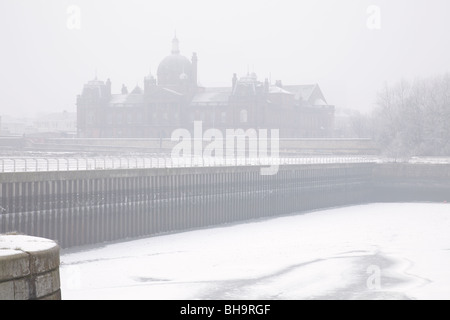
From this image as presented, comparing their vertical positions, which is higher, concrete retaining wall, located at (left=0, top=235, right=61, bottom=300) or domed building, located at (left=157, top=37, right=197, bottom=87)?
domed building, located at (left=157, top=37, right=197, bottom=87)

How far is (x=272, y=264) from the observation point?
32312 millimetres

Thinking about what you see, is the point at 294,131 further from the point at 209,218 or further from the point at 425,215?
the point at 209,218

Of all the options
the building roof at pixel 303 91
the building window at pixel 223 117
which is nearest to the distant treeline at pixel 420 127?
the building window at pixel 223 117

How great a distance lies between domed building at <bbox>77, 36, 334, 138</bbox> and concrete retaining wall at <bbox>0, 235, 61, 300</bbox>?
109m

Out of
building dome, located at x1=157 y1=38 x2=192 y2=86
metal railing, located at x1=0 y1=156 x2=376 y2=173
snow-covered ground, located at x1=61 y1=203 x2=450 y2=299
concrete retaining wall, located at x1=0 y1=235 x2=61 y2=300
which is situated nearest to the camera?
concrete retaining wall, located at x1=0 y1=235 x2=61 y2=300

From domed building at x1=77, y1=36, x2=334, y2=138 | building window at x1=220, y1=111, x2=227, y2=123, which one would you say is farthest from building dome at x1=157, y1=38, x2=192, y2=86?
building window at x1=220, y1=111, x2=227, y2=123

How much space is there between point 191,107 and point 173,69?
338 inches

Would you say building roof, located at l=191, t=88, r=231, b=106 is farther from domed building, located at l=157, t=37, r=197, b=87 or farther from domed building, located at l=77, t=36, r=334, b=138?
domed building, located at l=157, t=37, r=197, b=87

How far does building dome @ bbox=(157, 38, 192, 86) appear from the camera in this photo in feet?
429

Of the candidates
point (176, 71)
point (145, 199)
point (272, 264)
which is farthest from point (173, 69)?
point (272, 264)

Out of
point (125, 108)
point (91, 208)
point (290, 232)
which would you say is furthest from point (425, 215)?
point (125, 108)

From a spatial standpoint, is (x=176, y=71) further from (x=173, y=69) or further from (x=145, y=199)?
(x=145, y=199)
